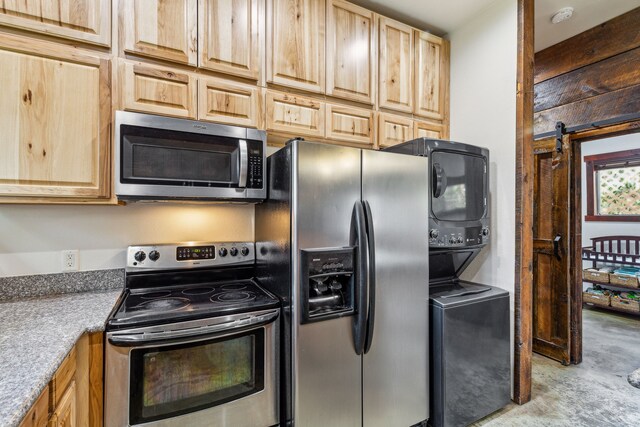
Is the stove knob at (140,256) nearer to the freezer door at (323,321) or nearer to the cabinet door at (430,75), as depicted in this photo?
the freezer door at (323,321)

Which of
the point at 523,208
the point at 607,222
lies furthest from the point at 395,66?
the point at 607,222

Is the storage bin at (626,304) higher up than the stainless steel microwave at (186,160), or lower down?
lower down

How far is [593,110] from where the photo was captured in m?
2.67

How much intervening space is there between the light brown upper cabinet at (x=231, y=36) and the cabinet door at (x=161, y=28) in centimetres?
5

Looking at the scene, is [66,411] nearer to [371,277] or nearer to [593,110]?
[371,277]

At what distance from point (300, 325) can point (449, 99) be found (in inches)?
87.4

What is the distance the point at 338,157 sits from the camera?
62.5 inches

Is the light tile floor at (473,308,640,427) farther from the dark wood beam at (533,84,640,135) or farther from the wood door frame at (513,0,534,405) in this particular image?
the dark wood beam at (533,84,640,135)

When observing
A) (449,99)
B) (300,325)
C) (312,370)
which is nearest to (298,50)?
(449,99)

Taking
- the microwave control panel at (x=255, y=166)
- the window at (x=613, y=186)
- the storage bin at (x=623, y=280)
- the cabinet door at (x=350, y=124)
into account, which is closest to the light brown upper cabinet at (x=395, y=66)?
the cabinet door at (x=350, y=124)

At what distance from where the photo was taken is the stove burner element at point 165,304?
1459mm

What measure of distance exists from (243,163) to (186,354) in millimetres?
977

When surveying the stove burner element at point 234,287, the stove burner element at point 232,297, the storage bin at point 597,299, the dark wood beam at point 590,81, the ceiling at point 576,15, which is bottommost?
the storage bin at point 597,299

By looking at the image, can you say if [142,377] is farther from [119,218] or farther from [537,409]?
[537,409]
